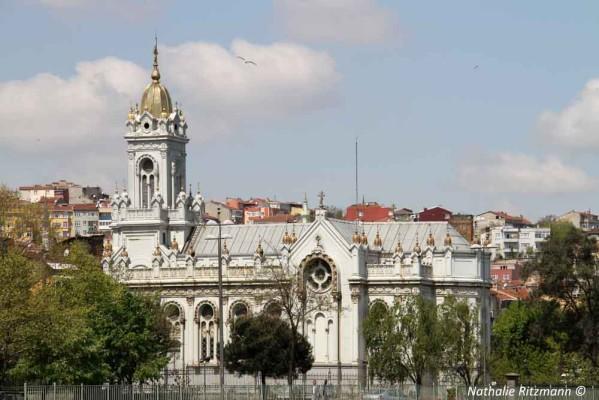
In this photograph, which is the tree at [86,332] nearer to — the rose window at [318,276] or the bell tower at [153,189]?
the rose window at [318,276]

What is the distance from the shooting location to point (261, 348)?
386 ft

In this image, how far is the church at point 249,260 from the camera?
135 m

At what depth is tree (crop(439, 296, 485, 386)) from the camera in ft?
389

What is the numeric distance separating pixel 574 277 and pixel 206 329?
3149cm

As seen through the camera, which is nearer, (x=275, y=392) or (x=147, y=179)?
(x=275, y=392)

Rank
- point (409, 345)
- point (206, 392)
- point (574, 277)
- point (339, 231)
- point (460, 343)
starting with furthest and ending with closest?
point (339, 231)
point (409, 345)
point (574, 277)
point (460, 343)
point (206, 392)

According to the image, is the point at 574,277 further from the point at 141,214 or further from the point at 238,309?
the point at 141,214

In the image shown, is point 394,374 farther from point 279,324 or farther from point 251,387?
point 251,387

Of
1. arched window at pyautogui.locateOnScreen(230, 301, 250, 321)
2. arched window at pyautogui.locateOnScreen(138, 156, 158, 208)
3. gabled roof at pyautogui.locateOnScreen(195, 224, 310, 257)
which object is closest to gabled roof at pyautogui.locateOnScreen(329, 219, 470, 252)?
gabled roof at pyautogui.locateOnScreen(195, 224, 310, 257)

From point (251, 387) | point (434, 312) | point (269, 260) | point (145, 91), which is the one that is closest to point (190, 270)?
point (269, 260)

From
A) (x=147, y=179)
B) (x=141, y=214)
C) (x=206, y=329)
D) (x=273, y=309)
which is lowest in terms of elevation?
(x=206, y=329)

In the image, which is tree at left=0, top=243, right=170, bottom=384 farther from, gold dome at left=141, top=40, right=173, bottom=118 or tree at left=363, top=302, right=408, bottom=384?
gold dome at left=141, top=40, right=173, bottom=118

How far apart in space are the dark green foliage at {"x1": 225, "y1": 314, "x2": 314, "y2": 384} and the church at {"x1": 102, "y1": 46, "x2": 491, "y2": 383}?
1277 cm

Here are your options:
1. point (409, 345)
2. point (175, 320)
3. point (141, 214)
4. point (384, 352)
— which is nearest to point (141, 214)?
point (141, 214)
